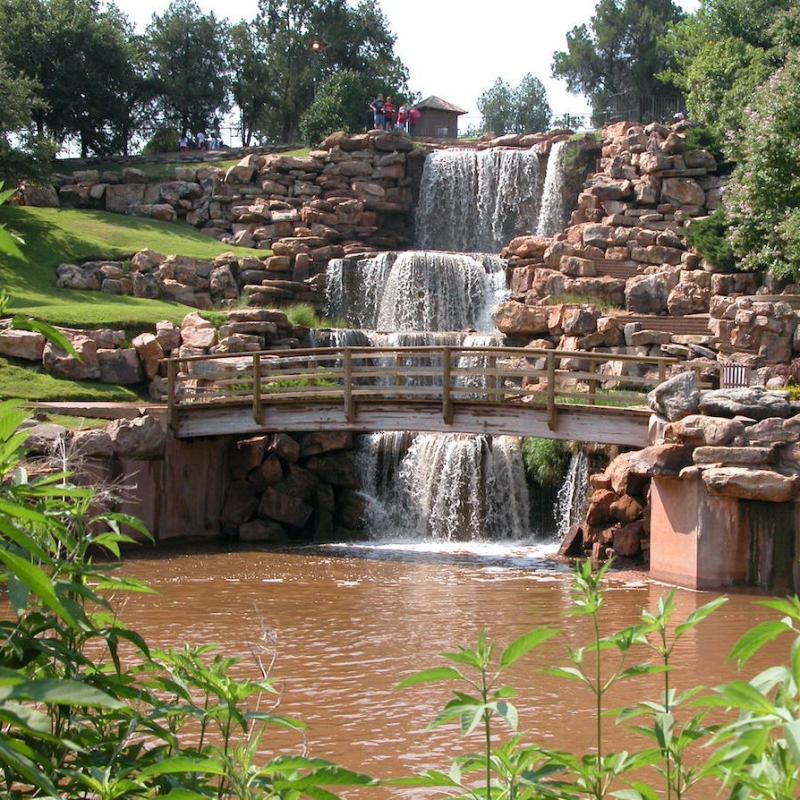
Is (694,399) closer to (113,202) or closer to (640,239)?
(640,239)

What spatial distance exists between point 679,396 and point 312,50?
35.6 m

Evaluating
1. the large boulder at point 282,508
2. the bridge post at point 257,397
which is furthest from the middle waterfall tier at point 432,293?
the bridge post at point 257,397

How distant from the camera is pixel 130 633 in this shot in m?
2.82

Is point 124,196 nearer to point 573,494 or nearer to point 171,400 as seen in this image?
point 171,400

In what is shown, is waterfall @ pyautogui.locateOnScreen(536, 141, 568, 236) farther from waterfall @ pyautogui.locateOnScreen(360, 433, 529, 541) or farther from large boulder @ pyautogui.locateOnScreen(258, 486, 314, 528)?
large boulder @ pyautogui.locateOnScreen(258, 486, 314, 528)

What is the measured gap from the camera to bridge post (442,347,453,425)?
17953mm

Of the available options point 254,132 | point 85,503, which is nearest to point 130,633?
point 85,503

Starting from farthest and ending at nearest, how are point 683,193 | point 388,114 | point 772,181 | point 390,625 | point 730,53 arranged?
point 388,114, point 730,53, point 683,193, point 772,181, point 390,625

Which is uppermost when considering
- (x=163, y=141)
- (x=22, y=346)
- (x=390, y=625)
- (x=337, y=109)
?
(x=337, y=109)

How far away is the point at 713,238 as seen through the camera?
88.2 ft

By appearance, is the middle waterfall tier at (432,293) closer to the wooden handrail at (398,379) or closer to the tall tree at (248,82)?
the wooden handrail at (398,379)

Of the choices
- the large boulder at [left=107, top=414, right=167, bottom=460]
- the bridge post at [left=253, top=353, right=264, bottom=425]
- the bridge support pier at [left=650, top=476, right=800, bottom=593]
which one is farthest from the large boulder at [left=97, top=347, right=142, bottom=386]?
the bridge support pier at [left=650, top=476, right=800, bottom=593]

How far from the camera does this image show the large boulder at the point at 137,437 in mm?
18234

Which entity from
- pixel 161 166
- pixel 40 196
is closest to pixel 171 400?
pixel 40 196
